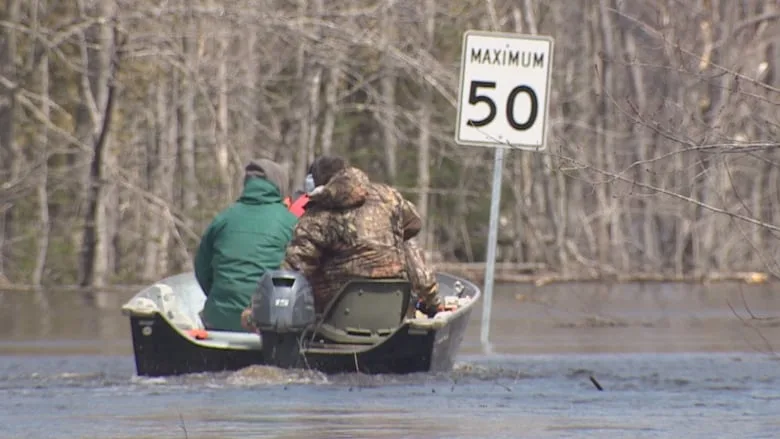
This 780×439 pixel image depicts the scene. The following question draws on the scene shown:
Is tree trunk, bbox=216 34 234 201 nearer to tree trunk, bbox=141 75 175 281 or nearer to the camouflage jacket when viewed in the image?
tree trunk, bbox=141 75 175 281

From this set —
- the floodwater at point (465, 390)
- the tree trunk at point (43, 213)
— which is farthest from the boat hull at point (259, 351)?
the tree trunk at point (43, 213)

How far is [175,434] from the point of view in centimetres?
1041

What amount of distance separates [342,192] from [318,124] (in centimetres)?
1587

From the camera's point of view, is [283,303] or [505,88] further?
[505,88]

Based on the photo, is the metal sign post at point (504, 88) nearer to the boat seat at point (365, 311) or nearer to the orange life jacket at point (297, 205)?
the orange life jacket at point (297, 205)

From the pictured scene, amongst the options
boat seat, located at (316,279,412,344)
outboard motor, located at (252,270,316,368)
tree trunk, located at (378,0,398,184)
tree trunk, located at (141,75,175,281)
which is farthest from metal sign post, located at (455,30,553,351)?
tree trunk, located at (141,75,175,281)

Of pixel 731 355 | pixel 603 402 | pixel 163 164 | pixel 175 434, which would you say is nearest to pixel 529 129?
pixel 731 355

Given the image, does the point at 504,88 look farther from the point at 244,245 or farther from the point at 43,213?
the point at 43,213

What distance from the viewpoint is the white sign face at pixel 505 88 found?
1606 cm

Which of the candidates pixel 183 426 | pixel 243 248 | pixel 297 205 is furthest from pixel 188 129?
pixel 183 426

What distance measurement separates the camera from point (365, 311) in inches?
546

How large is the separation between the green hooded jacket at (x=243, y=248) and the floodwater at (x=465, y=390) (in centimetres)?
91

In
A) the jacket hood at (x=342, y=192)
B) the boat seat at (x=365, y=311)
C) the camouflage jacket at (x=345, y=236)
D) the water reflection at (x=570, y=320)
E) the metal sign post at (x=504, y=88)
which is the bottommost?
the water reflection at (x=570, y=320)

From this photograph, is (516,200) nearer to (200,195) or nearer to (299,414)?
(200,195)
